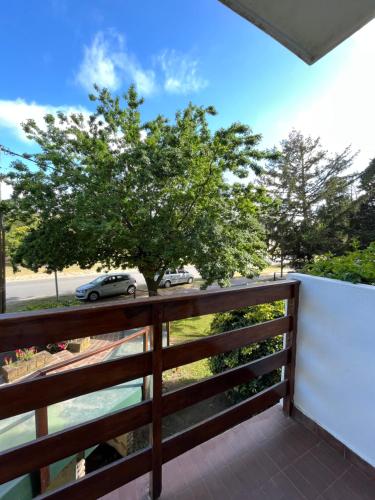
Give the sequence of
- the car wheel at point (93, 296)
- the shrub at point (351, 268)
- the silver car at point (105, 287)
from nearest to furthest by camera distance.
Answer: the shrub at point (351, 268)
the silver car at point (105, 287)
the car wheel at point (93, 296)

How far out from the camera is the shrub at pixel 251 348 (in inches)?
103

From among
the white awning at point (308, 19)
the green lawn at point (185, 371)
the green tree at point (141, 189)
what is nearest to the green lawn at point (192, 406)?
the green lawn at point (185, 371)

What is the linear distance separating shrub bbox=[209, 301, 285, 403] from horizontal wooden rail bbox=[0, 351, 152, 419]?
1.84 meters

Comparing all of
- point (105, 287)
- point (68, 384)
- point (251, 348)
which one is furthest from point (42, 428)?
point (105, 287)

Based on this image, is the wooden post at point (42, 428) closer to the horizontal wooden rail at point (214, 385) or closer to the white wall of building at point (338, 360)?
the horizontal wooden rail at point (214, 385)

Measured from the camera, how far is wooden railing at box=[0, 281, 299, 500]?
729mm

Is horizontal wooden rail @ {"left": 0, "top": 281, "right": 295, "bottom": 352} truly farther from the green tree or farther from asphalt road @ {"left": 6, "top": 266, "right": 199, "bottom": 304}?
asphalt road @ {"left": 6, "top": 266, "right": 199, "bottom": 304}

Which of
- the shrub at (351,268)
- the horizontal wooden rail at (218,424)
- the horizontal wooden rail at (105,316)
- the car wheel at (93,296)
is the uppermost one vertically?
the shrub at (351,268)

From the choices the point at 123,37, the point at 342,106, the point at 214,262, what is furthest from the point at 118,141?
the point at 342,106

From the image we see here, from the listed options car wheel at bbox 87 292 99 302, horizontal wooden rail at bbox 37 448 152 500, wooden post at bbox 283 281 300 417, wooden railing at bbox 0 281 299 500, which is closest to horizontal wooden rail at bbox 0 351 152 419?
wooden railing at bbox 0 281 299 500

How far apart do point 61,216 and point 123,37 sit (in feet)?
16.2

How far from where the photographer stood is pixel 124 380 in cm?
90

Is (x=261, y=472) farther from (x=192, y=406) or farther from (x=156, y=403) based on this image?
(x=192, y=406)

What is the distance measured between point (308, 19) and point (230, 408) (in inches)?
79.3
